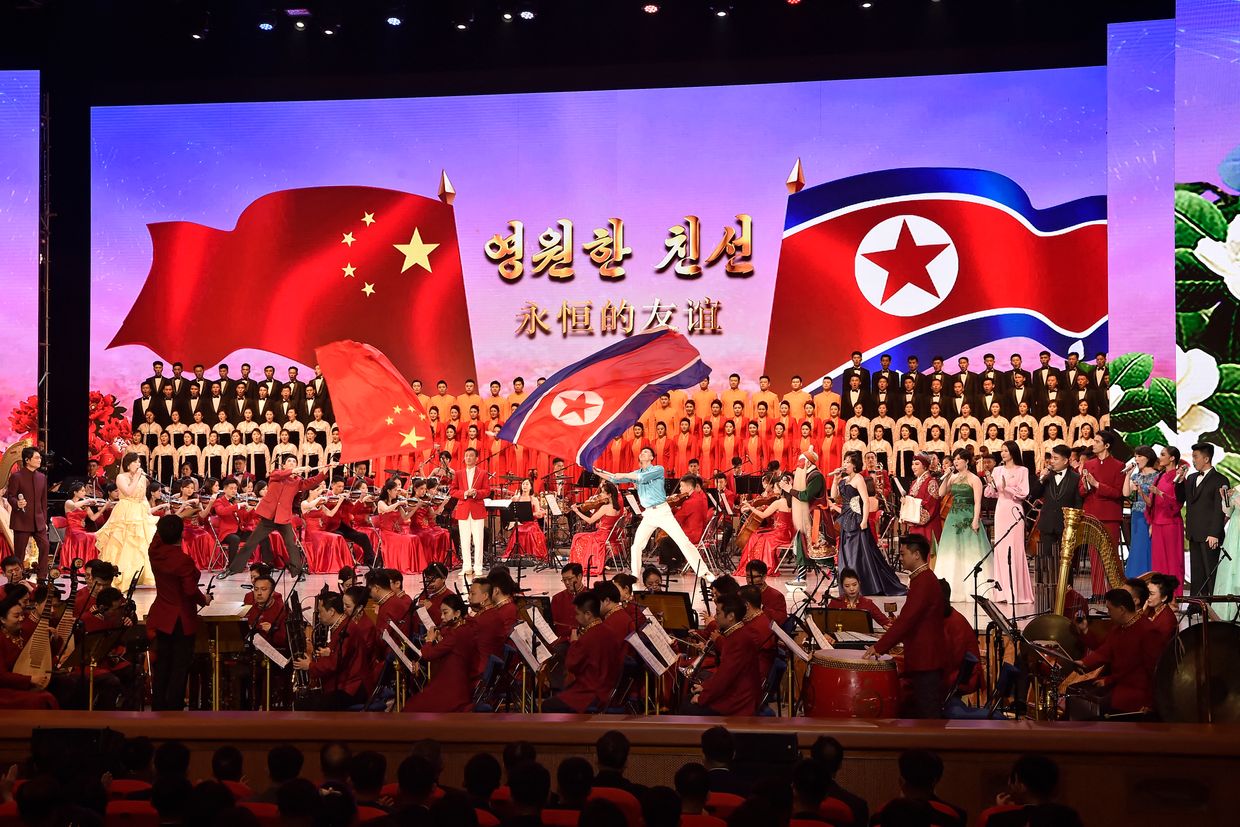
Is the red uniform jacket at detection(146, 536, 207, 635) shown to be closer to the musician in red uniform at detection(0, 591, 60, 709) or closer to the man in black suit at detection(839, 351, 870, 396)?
the musician in red uniform at detection(0, 591, 60, 709)

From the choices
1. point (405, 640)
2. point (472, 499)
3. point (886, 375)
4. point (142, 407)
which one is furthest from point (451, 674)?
point (142, 407)

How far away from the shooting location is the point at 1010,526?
44.3 feet

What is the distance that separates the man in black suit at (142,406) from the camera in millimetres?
20219

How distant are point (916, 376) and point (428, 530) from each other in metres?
7.20

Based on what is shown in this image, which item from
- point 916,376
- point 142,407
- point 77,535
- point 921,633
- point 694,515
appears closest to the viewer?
point 921,633

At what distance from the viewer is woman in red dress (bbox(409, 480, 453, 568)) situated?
16.9 metres

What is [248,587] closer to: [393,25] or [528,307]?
[528,307]

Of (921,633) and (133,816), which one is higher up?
(921,633)

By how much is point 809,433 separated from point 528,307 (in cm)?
476

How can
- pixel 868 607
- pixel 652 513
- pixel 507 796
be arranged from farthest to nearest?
pixel 652 513 → pixel 868 607 → pixel 507 796

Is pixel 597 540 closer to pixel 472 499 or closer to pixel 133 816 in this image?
pixel 472 499

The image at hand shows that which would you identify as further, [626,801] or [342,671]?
[342,671]

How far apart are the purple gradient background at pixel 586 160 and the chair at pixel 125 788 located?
15.4 meters

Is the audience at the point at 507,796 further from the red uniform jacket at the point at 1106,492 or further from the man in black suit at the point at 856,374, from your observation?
the man in black suit at the point at 856,374
